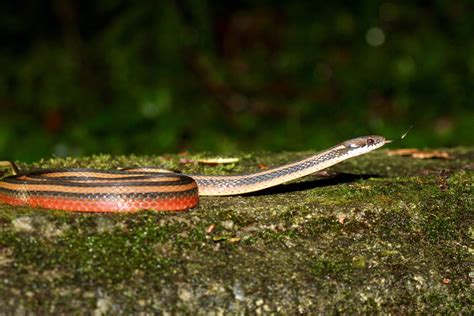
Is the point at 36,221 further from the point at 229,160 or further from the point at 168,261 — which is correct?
the point at 229,160

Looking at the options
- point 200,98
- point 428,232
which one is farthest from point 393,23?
point 428,232

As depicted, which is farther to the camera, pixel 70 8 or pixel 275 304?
pixel 70 8

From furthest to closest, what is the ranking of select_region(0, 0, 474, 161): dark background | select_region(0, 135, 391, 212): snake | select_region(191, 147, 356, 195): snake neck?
select_region(0, 0, 474, 161): dark background, select_region(191, 147, 356, 195): snake neck, select_region(0, 135, 391, 212): snake

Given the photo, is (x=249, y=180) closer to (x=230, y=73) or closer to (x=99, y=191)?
(x=99, y=191)

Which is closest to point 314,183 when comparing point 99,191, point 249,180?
point 249,180

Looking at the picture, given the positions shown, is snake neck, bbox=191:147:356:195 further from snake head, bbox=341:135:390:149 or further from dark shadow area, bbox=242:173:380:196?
snake head, bbox=341:135:390:149

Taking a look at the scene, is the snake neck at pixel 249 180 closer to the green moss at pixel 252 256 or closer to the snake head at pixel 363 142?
the green moss at pixel 252 256

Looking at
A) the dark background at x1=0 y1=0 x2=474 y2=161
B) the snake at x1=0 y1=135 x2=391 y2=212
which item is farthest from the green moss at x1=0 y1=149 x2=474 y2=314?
the dark background at x1=0 y1=0 x2=474 y2=161
